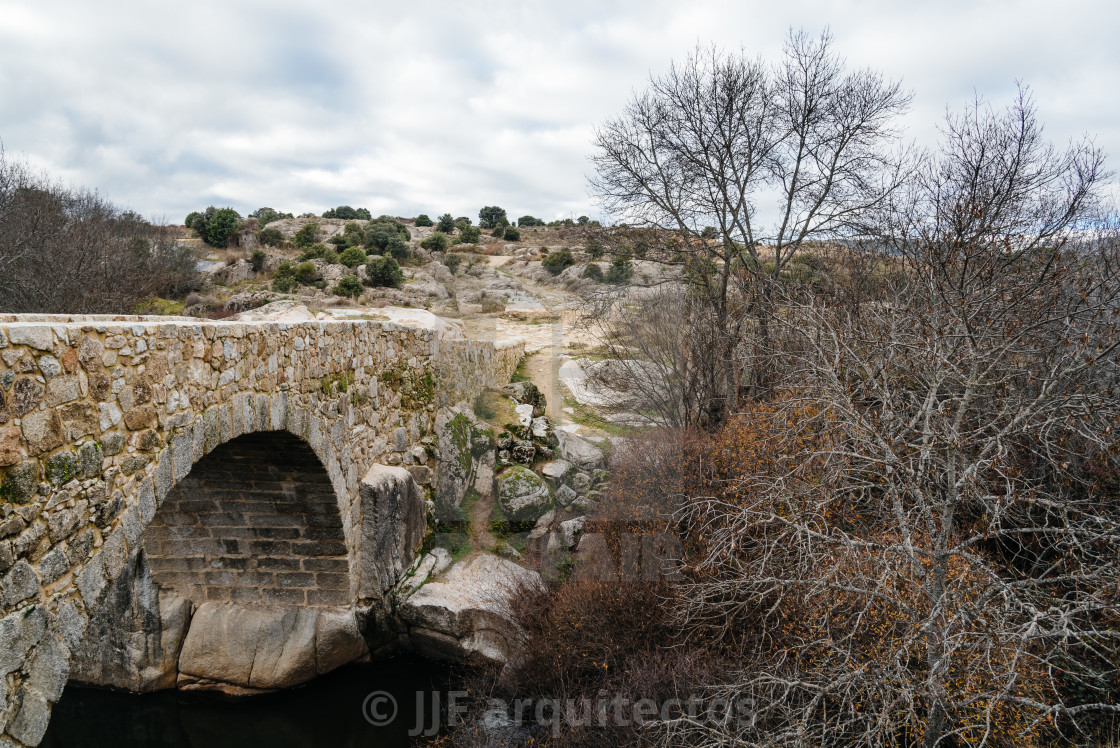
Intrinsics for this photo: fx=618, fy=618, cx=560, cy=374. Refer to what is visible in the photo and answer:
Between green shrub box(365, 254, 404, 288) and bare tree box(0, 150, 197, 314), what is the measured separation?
5787 mm

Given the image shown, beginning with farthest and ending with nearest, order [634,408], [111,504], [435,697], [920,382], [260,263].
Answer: [260,263], [634,408], [435,697], [920,382], [111,504]

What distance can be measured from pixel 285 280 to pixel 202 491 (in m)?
13.5

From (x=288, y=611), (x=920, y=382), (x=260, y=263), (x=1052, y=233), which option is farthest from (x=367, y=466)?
(x=260, y=263)

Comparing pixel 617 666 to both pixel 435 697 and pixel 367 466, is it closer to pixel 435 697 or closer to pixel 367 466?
pixel 435 697

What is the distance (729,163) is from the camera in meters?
10.6

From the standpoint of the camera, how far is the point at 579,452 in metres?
11.5

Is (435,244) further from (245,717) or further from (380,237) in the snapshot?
(245,717)

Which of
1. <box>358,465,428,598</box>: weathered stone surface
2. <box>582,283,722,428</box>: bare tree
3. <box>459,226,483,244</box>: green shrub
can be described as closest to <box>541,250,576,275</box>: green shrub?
<box>459,226,483,244</box>: green shrub

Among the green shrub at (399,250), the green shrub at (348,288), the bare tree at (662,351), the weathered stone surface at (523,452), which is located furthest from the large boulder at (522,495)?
the green shrub at (399,250)

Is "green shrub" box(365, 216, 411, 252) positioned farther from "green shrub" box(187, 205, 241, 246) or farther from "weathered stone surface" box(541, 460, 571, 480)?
"weathered stone surface" box(541, 460, 571, 480)

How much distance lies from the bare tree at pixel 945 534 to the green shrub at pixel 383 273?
54.6ft

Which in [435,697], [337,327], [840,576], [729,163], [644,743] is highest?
[729,163]

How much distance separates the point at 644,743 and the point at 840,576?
7.53 feet

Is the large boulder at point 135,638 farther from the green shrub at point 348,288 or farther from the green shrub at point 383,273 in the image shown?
the green shrub at point 383,273
